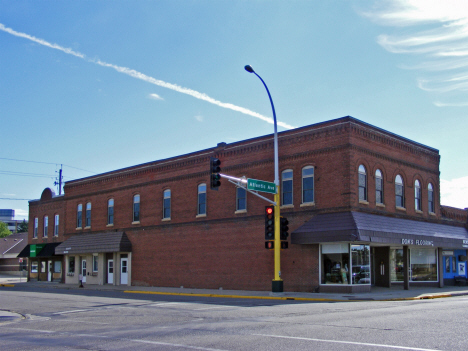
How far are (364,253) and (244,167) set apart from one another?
30.2 ft

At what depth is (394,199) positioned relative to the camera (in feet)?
98.8

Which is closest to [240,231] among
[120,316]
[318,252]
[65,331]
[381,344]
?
[318,252]

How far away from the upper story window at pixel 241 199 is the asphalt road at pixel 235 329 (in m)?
13.5

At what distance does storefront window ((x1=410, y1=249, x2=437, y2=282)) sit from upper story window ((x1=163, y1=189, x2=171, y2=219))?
16872mm

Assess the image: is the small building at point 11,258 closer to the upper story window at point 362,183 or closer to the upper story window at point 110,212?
the upper story window at point 110,212

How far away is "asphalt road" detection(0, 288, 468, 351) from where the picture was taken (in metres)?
10.1

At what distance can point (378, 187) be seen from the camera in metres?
29.1

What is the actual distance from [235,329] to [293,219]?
1663 cm

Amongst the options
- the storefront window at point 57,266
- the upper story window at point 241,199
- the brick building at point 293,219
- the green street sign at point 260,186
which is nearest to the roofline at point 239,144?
the brick building at point 293,219

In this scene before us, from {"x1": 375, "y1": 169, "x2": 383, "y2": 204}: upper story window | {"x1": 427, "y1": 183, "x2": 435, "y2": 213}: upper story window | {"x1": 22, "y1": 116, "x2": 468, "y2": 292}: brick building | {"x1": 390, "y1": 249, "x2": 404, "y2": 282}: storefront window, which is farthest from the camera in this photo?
{"x1": 427, "y1": 183, "x2": 435, "y2": 213}: upper story window

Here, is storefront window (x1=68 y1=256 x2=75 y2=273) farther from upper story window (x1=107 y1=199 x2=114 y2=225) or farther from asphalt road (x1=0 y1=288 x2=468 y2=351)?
asphalt road (x1=0 y1=288 x2=468 y2=351)

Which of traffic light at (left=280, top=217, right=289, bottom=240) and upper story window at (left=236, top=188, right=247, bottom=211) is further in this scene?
upper story window at (left=236, top=188, right=247, bottom=211)

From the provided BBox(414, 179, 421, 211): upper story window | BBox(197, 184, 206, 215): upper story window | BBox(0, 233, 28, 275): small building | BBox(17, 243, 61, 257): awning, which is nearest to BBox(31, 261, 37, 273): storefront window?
BBox(17, 243, 61, 257): awning

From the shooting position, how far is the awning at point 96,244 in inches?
1559
